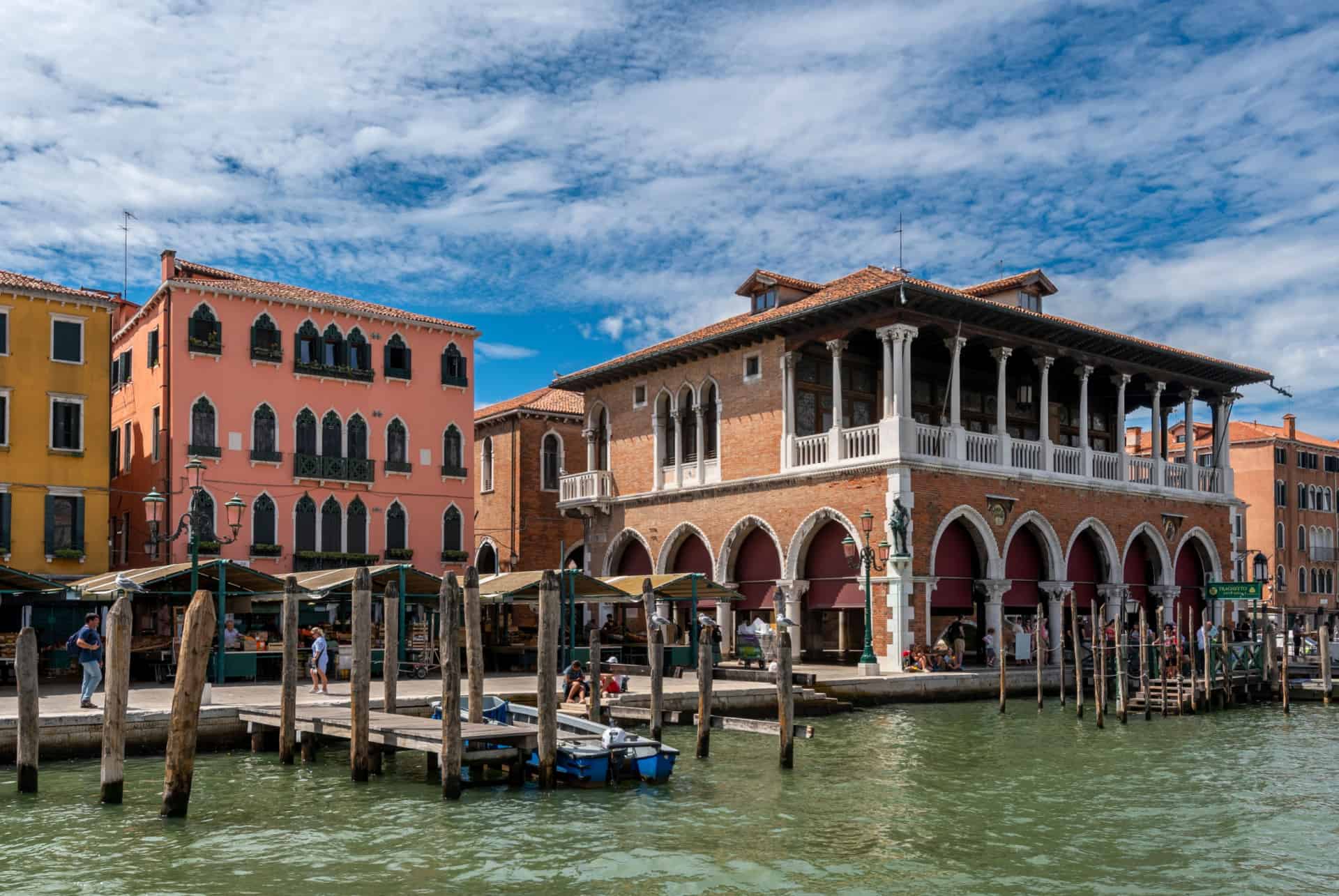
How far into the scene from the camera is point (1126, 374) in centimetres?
3203

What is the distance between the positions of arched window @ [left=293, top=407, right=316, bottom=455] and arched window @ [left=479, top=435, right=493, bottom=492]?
336 inches

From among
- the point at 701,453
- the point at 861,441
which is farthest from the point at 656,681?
the point at 701,453

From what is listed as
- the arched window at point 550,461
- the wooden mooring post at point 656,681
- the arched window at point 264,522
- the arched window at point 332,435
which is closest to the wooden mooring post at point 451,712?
the wooden mooring post at point 656,681

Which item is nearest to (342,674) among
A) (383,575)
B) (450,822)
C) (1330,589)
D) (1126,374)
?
(383,575)

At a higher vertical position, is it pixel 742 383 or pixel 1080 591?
pixel 742 383

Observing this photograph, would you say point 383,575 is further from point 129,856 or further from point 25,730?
point 129,856

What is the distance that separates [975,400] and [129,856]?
24207 mm

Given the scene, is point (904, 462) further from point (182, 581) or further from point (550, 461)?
point (550, 461)

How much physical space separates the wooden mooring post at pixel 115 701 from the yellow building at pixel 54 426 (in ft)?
50.5

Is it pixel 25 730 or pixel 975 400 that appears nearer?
pixel 25 730

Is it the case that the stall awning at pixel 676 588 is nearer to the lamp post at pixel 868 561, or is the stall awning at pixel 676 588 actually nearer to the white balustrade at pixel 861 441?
the lamp post at pixel 868 561

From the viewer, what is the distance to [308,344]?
3148 cm

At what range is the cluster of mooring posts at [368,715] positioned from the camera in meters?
13.1

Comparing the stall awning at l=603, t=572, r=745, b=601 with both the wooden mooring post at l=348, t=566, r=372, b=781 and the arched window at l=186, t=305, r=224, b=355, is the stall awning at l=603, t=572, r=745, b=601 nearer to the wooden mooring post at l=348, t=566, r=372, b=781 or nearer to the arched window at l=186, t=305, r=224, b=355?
the arched window at l=186, t=305, r=224, b=355
